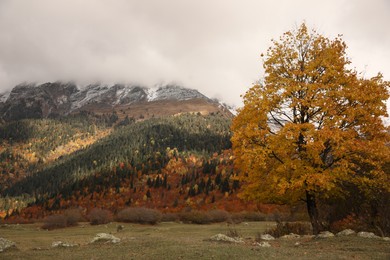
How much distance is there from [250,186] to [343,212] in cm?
856

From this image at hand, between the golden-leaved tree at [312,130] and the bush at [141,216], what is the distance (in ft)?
233

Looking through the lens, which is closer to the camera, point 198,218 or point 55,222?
point 55,222

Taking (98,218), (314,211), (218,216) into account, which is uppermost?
(314,211)

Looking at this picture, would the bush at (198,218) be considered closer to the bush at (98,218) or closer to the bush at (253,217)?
the bush at (253,217)

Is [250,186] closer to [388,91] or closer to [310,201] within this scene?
[310,201]

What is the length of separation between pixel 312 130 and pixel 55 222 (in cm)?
8509

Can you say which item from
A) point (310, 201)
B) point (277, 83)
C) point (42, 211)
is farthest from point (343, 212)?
point (42, 211)

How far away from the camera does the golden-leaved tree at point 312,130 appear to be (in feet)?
58.0

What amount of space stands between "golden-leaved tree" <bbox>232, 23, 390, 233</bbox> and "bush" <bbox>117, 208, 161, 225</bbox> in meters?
70.9

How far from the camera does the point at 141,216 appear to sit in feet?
289

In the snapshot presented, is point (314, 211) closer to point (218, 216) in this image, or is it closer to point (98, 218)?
point (218, 216)

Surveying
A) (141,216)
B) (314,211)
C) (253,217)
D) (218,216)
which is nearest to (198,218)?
(218,216)

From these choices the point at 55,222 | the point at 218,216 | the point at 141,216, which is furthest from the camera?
the point at 218,216

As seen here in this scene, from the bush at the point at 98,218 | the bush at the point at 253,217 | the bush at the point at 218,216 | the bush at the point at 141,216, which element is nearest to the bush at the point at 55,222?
the bush at the point at 98,218
